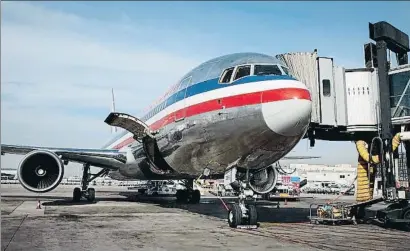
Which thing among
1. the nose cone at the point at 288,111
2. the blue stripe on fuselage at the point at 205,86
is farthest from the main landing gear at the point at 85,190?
the nose cone at the point at 288,111

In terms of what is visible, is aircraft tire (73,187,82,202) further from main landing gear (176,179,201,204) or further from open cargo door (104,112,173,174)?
open cargo door (104,112,173,174)

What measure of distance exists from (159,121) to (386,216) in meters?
7.73

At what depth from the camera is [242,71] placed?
1014 cm

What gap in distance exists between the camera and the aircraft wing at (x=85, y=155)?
717 inches

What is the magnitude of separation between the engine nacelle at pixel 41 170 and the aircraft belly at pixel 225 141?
5.55 m

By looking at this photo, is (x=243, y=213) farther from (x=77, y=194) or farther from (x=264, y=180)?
(x=77, y=194)

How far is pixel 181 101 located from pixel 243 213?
3811 mm

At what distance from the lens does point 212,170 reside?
39.9 ft

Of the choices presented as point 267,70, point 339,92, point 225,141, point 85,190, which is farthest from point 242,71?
point 85,190

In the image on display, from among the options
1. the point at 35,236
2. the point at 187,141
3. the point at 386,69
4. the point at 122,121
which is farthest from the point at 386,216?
the point at 35,236

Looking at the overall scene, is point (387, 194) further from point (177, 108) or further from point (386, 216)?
point (177, 108)

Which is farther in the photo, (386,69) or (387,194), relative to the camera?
(386,69)

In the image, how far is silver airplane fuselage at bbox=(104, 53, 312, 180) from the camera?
29.7 feet

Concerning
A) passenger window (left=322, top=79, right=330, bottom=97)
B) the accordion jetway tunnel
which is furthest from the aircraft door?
passenger window (left=322, top=79, right=330, bottom=97)
